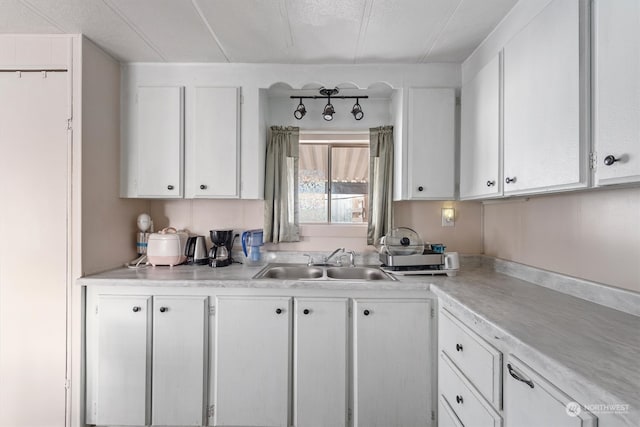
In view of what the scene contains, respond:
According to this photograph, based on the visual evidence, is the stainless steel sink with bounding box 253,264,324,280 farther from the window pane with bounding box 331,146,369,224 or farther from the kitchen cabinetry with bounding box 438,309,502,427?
the kitchen cabinetry with bounding box 438,309,502,427

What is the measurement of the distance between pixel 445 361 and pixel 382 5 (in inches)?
74.5

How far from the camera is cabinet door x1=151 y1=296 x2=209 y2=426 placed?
5.55ft

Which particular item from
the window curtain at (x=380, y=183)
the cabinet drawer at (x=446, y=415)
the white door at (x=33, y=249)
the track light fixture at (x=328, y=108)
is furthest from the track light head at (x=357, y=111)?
the cabinet drawer at (x=446, y=415)

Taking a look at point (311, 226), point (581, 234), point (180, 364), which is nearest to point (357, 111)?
point (311, 226)

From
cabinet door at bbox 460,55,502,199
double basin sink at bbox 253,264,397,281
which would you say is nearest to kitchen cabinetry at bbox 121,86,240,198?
double basin sink at bbox 253,264,397,281

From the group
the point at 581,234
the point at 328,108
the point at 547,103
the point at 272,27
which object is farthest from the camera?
the point at 328,108

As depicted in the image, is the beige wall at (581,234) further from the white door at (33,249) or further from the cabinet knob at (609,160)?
the white door at (33,249)

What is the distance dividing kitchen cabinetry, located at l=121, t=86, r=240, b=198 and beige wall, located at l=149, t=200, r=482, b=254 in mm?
332

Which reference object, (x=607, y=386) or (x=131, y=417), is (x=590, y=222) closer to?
(x=607, y=386)

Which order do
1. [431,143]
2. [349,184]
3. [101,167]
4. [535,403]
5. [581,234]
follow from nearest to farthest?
[535,403] → [581,234] → [101,167] → [431,143] → [349,184]

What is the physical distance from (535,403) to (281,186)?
194 centimetres

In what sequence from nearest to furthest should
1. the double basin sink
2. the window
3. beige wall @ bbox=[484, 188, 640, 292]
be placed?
beige wall @ bbox=[484, 188, 640, 292] → the double basin sink → the window

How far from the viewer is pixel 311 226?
2391mm

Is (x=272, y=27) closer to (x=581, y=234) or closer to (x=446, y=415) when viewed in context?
(x=581, y=234)
